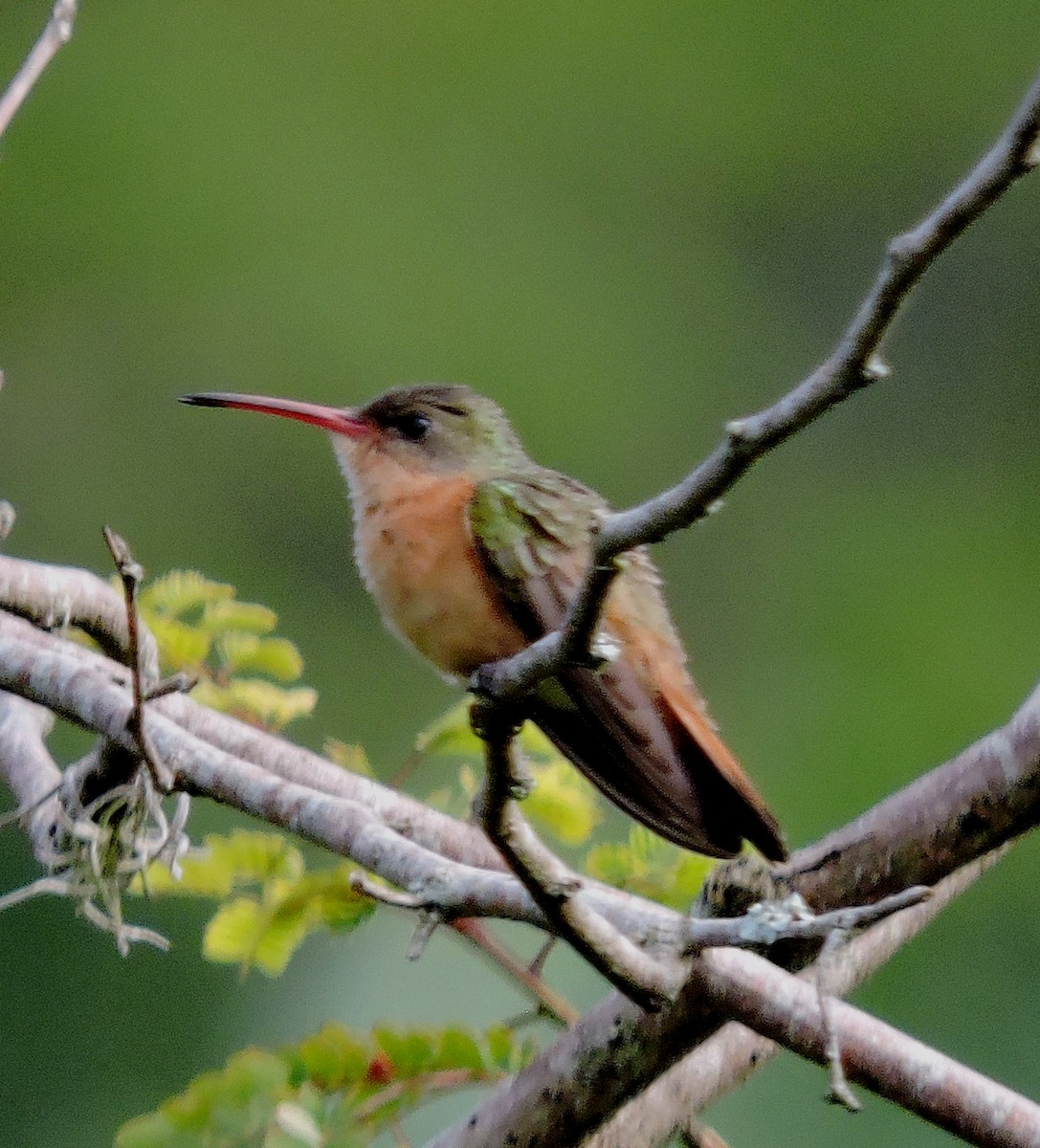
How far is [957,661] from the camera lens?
562 cm

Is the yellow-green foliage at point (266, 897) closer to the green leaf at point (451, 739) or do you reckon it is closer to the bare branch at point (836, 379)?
the green leaf at point (451, 739)

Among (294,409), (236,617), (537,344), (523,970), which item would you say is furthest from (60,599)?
(537,344)

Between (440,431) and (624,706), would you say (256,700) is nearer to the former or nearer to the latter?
(440,431)

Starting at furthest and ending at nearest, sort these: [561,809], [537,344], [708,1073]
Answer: [537,344], [561,809], [708,1073]

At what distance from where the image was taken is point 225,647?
9.70 ft

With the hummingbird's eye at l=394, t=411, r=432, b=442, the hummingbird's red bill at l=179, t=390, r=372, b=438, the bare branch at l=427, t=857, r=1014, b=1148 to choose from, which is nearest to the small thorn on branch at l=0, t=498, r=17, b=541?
the hummingbird's red bill at l=179, t=390, r=372, b=438

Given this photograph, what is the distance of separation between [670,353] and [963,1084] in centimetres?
640

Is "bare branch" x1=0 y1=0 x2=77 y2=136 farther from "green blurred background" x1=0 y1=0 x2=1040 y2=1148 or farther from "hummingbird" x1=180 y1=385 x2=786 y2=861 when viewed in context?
"green blurred background" x1=0 y1=0 x2=1040 y2=1148

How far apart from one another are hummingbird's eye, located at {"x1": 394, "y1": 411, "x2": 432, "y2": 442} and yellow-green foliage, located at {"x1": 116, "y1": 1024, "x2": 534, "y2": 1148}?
4.10ft

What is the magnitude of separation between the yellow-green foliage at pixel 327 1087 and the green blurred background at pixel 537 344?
1966 millimetres

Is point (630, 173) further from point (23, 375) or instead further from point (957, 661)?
point (957, 661)

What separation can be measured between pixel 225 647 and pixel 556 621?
27.8 inches

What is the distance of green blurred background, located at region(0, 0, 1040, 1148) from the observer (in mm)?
5184

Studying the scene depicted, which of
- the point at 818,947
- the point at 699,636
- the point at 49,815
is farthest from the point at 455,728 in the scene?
the point at 699,636
